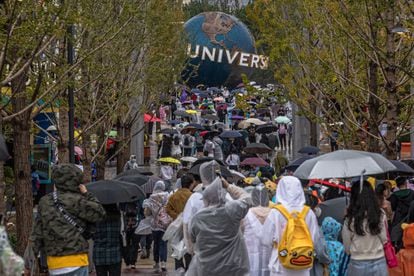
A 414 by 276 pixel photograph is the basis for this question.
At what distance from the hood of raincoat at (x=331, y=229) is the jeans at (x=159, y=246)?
6.01m

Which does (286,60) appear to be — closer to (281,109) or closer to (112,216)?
(112,216)

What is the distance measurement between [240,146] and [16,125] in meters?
25.3

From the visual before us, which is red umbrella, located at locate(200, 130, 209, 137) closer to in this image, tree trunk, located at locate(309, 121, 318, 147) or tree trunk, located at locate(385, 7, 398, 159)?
tree trunk, located at locate(309, 121, 318, 147)

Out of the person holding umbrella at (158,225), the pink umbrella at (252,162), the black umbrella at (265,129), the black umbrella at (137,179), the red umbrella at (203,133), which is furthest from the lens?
the black umbrella at (265,129)

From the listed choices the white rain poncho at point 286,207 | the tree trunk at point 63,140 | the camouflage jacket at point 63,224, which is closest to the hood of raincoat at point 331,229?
the white rain poncho at point 286,207

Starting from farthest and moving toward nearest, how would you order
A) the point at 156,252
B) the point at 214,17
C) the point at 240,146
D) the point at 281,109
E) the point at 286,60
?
the point at 214,17
the point at 281,109
the point at 240,146
the point at 286,60
the point at 156,252

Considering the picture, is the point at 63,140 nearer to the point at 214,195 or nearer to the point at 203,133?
the point at 214,195

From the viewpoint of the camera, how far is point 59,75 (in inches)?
608

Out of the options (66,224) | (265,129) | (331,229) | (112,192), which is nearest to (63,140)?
(112,192)

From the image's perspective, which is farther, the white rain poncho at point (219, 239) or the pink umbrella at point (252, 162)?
the pink umbrella at point (252, 162)

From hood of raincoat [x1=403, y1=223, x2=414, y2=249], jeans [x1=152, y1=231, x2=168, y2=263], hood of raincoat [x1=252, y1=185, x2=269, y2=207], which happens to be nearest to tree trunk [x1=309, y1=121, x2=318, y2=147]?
jeans [x1=152, y1=231, x2=168, y2=263]

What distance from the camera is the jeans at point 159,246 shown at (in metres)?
16.8

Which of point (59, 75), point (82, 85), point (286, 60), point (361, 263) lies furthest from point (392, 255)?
point (286, 60)

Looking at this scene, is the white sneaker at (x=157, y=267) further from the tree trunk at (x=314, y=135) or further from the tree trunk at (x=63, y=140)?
the tree trunk at (x=314, y=135)
